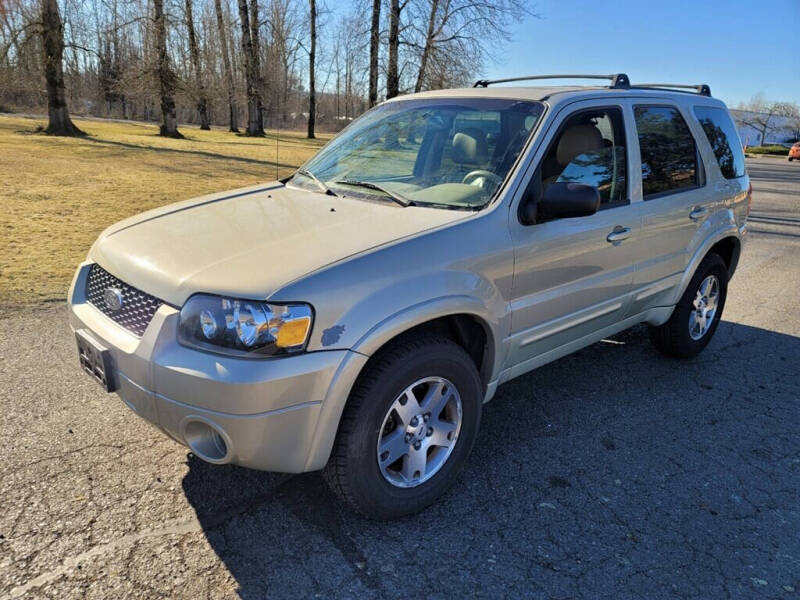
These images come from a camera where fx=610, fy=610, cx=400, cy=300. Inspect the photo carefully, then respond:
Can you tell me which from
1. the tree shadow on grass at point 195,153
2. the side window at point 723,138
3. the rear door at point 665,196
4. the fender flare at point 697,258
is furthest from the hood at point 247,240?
the tree shadow on grass at point 195,153

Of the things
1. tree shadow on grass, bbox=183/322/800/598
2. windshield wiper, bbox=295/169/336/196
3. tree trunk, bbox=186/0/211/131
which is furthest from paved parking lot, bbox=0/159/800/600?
tree trunk, bbox=186/0/211/131

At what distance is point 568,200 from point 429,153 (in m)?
0.97

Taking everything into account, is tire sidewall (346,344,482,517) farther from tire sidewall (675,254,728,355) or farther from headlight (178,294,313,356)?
tire sidewall (675,254,728,355)

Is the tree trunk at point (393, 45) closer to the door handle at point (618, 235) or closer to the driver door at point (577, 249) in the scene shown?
the driver door at point (577, 249)

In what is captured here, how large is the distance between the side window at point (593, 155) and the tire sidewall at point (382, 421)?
3.60 ft

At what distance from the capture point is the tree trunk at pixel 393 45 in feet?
80.7

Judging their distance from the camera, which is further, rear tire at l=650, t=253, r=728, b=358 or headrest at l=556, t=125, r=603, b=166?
rear tire at l=650, t=253, r=728, b=358

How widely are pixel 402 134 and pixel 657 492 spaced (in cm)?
247

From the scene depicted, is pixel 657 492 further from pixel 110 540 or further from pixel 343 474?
pixel 110 540

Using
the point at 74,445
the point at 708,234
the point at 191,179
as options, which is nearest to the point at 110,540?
the point at 74,445

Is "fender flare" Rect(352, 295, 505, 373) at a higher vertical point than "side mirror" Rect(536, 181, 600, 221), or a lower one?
lower

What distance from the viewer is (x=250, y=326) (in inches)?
88.4

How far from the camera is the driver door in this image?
10.1ft

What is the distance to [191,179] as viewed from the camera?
569 inches
